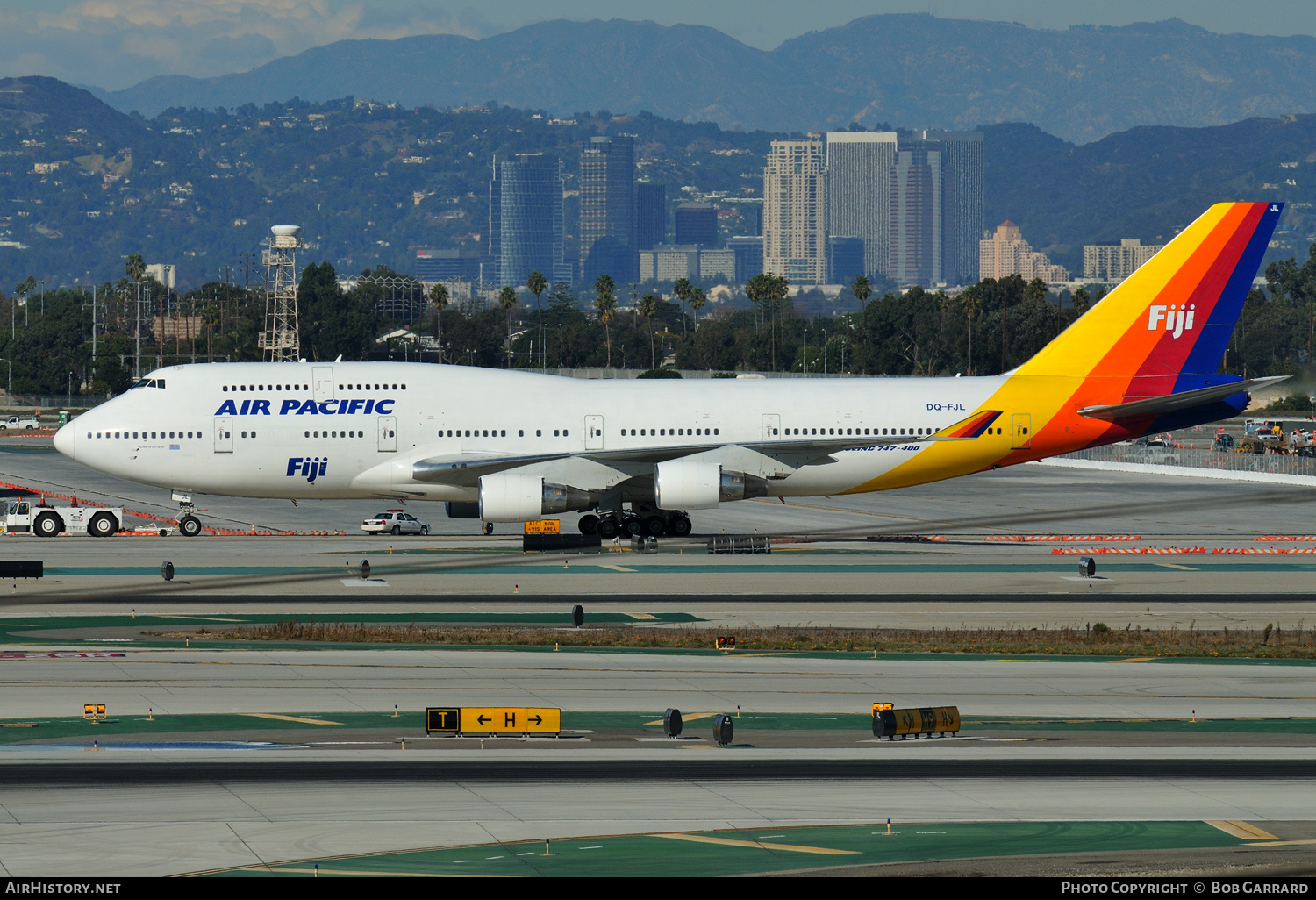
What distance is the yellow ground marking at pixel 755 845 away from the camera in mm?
17656

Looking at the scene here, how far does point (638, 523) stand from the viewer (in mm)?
50375

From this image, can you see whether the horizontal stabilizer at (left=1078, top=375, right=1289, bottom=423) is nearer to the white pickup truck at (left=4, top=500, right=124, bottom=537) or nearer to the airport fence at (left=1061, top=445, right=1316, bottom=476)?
the airport fence at (left=1061, top=445, right=1316, bottom=476)

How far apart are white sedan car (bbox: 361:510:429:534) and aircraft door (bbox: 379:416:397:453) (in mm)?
10360

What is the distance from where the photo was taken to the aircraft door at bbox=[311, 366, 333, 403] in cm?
4881

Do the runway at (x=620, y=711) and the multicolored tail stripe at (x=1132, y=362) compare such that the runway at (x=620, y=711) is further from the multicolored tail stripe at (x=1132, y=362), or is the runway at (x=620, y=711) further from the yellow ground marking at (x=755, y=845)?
the multicolored tail stripe at (x=1132, y=362)

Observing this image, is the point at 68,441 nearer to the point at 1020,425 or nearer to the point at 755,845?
the point at 1020,425

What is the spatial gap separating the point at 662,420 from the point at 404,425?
8363 millimetres

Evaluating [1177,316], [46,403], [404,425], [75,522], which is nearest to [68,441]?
[75,522]

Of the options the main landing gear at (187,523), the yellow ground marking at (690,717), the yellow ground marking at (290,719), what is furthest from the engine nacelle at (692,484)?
the yellow ground marking at (290,719)

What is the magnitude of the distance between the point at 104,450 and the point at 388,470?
9352 mm

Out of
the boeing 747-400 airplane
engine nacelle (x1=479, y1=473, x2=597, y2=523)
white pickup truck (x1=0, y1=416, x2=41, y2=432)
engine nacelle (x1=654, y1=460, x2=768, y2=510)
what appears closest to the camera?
engine nacelle (x1=479, y1=473, x2=597, y2=523)

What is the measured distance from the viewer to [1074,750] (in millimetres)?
23281

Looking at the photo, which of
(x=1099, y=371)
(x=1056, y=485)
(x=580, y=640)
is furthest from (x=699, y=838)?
(x=1056, y=485)

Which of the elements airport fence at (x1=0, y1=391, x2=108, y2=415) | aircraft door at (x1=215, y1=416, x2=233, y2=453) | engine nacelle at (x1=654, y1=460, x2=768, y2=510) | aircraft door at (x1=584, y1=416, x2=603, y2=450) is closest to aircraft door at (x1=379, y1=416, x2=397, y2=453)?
aircraft door at (x1=215, y1=416, x2=233, y2=453)
